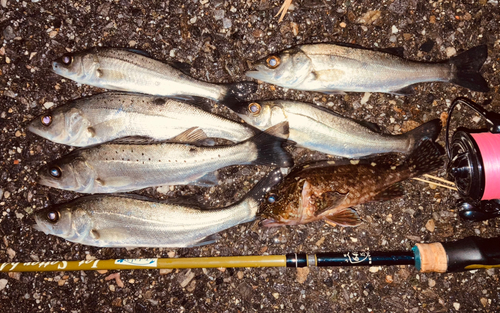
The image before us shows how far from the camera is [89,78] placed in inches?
130

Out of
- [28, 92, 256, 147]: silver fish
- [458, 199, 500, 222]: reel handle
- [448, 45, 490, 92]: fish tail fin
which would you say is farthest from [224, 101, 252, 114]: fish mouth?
[458, 199, 500, 222]: reel handle

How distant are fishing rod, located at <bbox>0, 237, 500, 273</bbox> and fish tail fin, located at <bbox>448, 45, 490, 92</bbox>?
5.01ft

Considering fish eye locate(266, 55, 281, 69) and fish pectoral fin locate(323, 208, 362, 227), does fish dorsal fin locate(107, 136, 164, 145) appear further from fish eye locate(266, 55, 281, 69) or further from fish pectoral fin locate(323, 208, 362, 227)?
fish pectoral fin locate(323, 208, 362, 227)

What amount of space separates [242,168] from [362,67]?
64.6 inches

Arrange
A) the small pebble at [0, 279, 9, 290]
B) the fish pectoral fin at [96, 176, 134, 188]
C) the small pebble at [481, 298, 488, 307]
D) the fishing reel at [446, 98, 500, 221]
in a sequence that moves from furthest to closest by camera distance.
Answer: the small pebble at [0, 279, 9, 290], the small pebble at [481, 298, 488, 307], the fish pectoral fin at [96, 176, 134, 188], the fishing reel at [446, 98, 500, 221]

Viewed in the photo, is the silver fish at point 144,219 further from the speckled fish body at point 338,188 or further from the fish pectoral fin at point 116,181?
the speckled fish body at point 338,188

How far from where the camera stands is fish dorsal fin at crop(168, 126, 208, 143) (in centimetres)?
319

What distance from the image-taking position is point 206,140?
326 centimetres

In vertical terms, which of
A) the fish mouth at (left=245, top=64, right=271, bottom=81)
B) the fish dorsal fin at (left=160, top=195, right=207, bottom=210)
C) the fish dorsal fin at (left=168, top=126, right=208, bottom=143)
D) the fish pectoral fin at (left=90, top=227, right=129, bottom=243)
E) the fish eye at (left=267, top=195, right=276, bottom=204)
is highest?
the fish mouth at (left=245, top=64, right=271, bottom=81)

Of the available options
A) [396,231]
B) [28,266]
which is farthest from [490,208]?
[28,266]

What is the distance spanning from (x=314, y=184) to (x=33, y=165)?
313 centimetres

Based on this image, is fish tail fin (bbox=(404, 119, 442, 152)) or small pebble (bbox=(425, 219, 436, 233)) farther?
small pebble (bbox=(425, 219, 436, 233))

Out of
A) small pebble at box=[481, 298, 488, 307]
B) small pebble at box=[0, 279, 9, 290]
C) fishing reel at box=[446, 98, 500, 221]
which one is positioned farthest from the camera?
small pebble at box=[0, 279, 9, 290]

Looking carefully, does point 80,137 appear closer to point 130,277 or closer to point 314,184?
point 130,277
